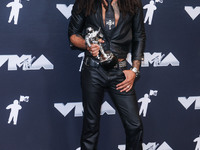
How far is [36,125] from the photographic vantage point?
2.68 m

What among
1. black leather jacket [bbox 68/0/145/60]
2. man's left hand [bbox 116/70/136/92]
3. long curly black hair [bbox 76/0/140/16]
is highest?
long curly black hair [bbox 76/0/140/16]

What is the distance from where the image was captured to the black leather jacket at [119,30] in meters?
2.20

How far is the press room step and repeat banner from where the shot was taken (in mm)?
2514

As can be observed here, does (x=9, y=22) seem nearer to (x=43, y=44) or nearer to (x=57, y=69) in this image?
(x=43, y=44)

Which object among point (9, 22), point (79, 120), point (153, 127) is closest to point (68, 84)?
point (79, 120)

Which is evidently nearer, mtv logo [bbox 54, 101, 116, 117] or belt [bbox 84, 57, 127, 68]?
belt [bbox 84, 57, 127, 68]

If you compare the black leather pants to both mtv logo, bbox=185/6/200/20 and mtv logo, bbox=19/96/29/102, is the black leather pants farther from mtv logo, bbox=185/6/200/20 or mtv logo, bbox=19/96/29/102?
mtv logo, bbox=185/6/200/20

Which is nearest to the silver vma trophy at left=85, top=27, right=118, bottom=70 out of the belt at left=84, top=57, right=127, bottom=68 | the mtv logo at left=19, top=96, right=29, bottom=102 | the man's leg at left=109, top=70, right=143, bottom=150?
the belt at left=84, top=57, right=127, bottom=68

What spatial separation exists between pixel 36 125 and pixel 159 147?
1351 millimetres

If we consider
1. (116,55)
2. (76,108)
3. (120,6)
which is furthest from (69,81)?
(120,6)

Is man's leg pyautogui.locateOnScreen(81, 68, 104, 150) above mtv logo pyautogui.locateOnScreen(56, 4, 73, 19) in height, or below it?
below

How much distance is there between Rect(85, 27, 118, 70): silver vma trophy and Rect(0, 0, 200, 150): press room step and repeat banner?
0.63 meters

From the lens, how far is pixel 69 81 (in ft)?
8.80

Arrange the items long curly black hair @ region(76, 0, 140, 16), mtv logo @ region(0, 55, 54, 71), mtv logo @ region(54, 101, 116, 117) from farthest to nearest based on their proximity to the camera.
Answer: mtv logo @ region(54, 101, 116, 117) < mtv logo @ region(0, 55, 54, 71) < long curly black hair @ region(76, 0, 140, 16)
